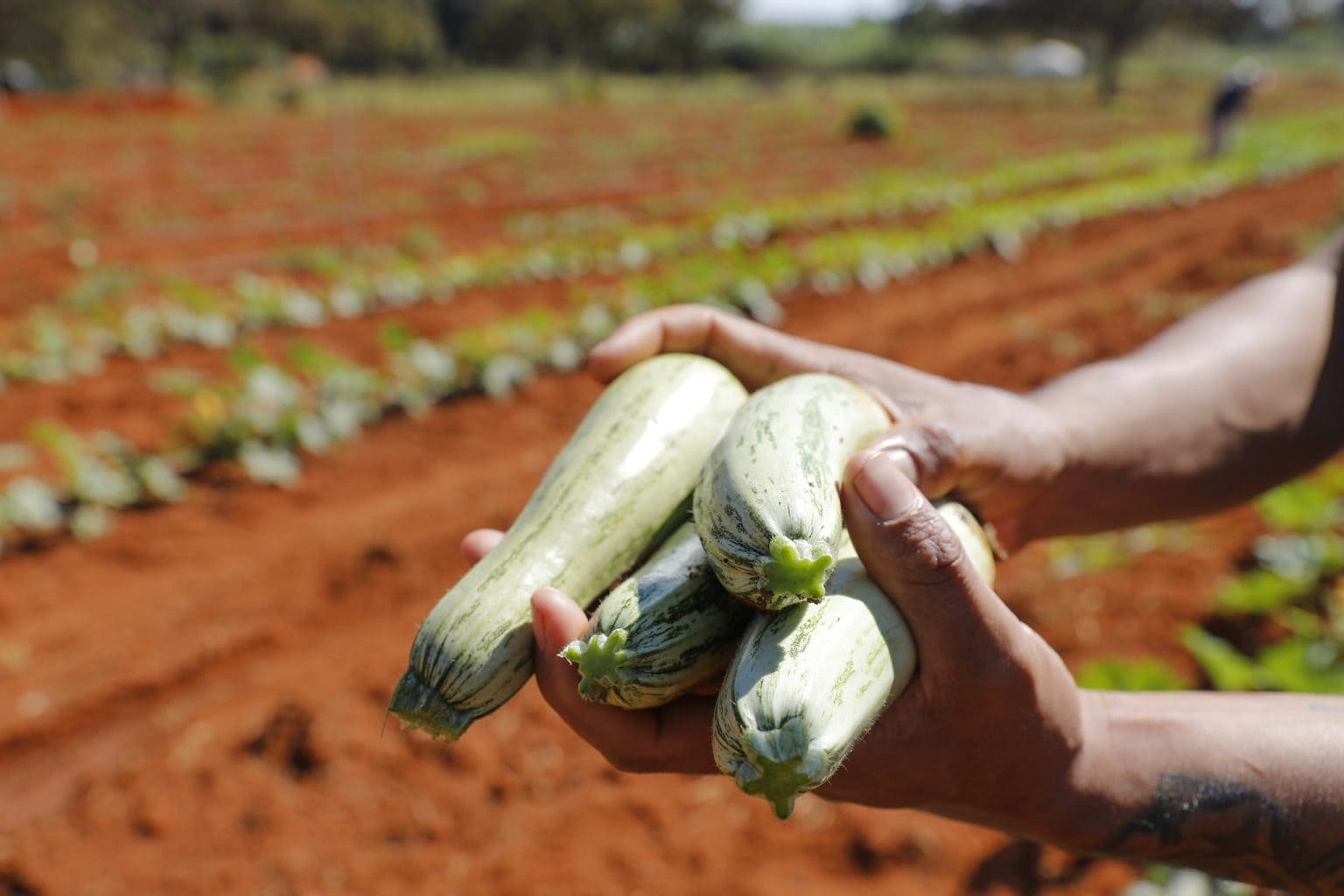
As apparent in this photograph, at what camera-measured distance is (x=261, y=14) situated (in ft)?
202

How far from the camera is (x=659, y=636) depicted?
6.58ft

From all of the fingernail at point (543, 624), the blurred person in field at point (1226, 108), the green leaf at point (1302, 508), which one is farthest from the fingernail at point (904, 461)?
the blurred person in field at point (1226, 108)

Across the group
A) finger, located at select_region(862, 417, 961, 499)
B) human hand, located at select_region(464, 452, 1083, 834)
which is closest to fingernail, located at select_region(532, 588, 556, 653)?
human hand, located at select_region(464, 452, 1083, 834)

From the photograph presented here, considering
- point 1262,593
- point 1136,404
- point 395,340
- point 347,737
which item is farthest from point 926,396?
point 395,340

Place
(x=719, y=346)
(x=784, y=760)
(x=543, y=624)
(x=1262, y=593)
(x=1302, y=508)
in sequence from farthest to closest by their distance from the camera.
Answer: (x=1302, y=508) < (x=1262, y=593) < (x=719, y=346) < (x=543, y=624) < (x=784, y=760)

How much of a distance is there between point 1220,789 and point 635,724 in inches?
53.7

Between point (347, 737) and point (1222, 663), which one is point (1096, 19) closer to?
point (1222, 663)

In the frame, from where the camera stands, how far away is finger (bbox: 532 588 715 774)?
2178mm

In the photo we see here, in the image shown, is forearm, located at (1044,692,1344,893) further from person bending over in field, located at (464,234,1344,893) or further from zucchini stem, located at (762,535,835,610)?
zucchini stem, located at (762,535,835,610)

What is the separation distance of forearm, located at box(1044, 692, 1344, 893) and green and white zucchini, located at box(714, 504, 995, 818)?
61 centimetres

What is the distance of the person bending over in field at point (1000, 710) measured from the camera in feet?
6.72

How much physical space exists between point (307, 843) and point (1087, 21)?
6702cm

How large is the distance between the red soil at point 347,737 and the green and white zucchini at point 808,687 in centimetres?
195

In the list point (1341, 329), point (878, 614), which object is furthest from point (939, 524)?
point (1341, 329)
